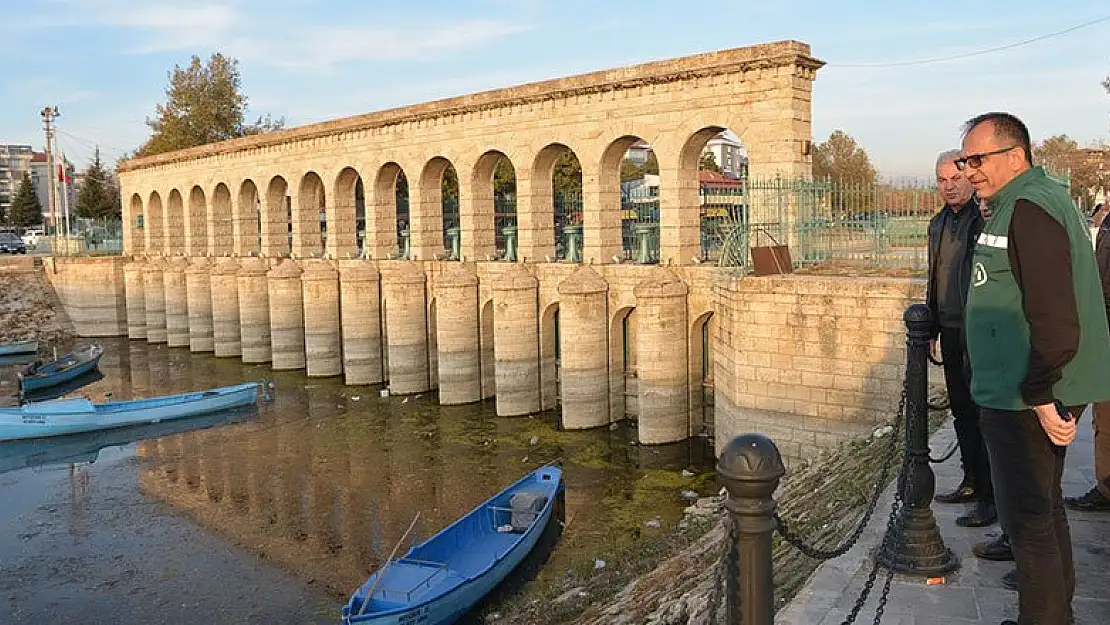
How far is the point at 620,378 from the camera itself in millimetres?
24281

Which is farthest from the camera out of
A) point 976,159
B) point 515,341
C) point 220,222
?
point 220,222

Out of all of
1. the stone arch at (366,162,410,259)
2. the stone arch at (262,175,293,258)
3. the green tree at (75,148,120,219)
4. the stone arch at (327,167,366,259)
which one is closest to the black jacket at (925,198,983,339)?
the stone arch at (366,162,410,259)

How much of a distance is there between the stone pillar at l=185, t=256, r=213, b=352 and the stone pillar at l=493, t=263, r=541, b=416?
18709 millimetres

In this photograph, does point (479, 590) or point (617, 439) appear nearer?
point (479, 590)

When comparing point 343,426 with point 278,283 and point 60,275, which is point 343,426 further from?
point 60,275

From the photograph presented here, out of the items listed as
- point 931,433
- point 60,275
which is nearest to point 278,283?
point 60,275

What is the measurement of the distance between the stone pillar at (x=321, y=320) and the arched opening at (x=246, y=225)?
10.5 metres

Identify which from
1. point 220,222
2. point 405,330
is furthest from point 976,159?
point 220,222

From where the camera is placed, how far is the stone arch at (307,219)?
120 ft

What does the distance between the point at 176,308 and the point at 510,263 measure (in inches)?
817

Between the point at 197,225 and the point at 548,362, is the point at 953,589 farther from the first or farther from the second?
the point at 197,225

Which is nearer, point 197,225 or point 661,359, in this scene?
point 661,359

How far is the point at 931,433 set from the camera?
10602 millimetres

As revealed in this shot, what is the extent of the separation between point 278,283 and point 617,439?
16.3 metres
